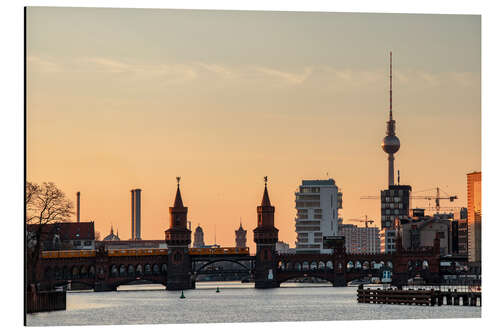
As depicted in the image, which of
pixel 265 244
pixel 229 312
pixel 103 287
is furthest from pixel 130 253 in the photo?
pixel 229 312

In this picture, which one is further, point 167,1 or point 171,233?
point 171,233

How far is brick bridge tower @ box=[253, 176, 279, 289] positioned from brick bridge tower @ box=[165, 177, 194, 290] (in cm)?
912

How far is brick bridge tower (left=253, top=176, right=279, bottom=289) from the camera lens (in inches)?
6993

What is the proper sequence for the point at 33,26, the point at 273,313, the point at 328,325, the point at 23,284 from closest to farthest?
the point at 23,284 → the point at 33,26 → the point at 328,325 → the point at 273,313

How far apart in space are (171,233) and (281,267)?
1778 centimetres

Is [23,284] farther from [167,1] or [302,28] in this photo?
[302,28]

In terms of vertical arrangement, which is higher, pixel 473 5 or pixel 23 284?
pixel 473 5

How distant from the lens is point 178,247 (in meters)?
A: 175

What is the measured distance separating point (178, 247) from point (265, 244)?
12.0 meters

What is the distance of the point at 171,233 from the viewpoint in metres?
176

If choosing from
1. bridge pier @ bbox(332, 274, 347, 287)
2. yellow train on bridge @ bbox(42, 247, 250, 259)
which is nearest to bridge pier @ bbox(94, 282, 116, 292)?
yellow train on bridge @ bbox(42, 247, 250, 259)

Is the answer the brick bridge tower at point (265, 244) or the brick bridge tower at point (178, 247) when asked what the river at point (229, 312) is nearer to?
the brick bridge tower at point (178, 247)

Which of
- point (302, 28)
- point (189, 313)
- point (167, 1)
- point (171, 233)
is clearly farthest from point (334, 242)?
point (167, 1)

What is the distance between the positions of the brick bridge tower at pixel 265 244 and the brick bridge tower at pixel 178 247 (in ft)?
29.9
